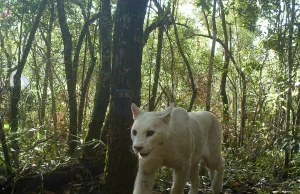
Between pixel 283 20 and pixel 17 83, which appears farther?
pixel 283 20

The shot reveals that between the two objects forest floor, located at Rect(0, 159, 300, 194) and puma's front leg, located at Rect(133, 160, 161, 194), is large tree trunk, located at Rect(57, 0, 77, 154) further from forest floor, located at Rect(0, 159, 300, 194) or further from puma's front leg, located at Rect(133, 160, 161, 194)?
puma's front leg, located at Rect(133, 160, 161, 194)

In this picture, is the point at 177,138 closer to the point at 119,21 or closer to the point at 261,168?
the point at 119,21

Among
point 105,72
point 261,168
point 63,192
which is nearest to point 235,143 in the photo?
point 261,168

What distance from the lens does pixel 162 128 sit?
12.5ft

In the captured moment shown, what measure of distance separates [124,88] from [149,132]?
2.83 ft

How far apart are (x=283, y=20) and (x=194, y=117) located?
17.7ft

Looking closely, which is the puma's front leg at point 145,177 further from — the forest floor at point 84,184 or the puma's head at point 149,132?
the forest floor at point 84,184

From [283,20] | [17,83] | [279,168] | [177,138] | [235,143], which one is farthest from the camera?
[235,143]

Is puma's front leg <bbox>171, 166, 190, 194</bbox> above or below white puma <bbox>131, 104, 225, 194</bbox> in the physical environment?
below

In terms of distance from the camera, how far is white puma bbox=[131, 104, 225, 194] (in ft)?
12.1

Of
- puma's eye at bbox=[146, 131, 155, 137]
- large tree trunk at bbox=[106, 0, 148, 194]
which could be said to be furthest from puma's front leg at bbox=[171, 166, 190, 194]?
puma's eye at bbox=[146, 131, 155, 137]

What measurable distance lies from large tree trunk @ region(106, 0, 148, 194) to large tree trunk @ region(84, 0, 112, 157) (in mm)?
1755

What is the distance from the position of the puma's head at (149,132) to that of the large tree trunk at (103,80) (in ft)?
7.85

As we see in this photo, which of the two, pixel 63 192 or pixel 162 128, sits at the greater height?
pixel 162 128
